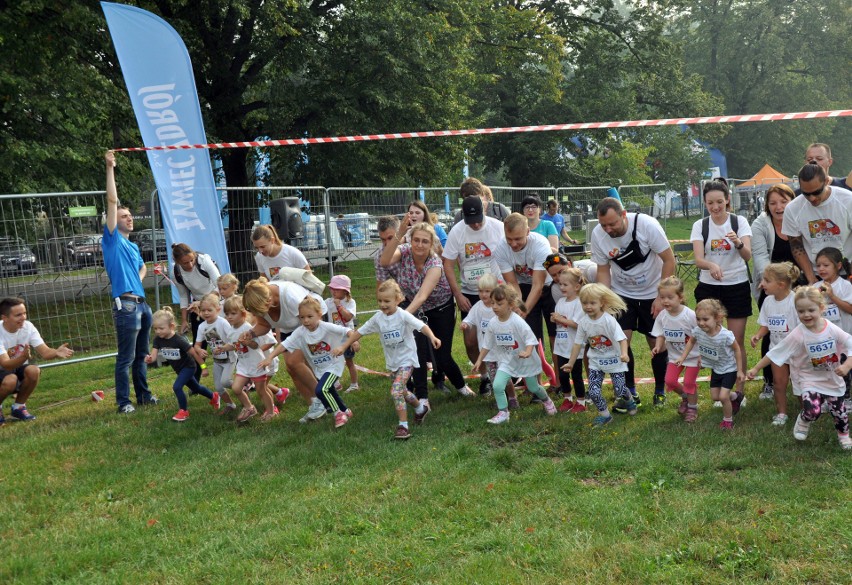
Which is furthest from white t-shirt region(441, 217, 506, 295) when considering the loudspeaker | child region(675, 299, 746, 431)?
the loudspeaker

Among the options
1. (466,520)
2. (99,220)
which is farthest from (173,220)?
(466,520)

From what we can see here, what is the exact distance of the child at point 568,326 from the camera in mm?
7117

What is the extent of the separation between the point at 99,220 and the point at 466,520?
764 centimetres

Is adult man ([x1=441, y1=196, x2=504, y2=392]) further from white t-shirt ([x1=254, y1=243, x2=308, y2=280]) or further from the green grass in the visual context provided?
white t-shirt ([x1=254, y1=243, x2=308, y2=280])

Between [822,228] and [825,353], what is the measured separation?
122 centimetres

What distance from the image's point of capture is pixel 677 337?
6.76 m

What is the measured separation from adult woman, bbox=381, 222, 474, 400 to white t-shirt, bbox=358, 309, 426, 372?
0.28m

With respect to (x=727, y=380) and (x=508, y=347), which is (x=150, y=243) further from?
(x=727, y=380)

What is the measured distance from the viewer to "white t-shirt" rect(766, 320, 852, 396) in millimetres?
5742

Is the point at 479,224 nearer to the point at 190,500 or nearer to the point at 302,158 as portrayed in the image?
the point at 190,500

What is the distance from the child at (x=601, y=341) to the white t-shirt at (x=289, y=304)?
2.58 m

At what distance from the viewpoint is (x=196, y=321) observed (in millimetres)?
8969


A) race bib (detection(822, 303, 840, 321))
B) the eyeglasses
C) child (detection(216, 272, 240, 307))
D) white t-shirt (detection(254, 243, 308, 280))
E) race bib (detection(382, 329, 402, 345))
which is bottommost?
race bib (detection(382, 329, 402, 345))

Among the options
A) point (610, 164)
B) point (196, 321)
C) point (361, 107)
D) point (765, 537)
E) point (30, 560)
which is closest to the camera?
point (765, 537)
